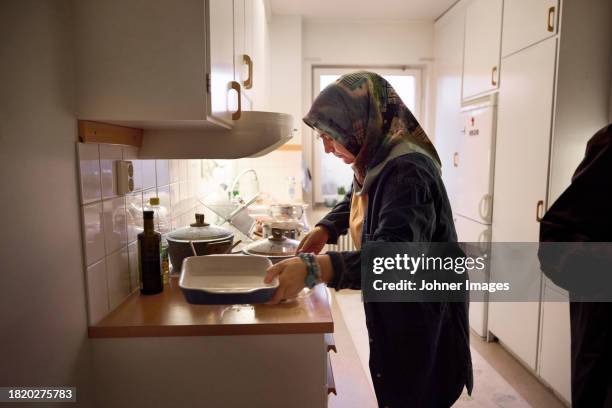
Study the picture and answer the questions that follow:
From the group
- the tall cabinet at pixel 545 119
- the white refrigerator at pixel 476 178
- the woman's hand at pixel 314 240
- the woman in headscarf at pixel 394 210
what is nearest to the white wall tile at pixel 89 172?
the woman in headscarf at pixel 394 210

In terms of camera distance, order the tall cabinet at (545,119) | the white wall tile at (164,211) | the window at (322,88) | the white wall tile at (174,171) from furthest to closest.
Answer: the window at (322,88) < the tall cabinet at (545,119) < the white wall tile at (174,171) < the white wall tile at (164,211)

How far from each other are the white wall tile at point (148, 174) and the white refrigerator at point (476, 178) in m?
1.88

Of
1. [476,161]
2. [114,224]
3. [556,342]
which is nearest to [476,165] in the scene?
[476,161]

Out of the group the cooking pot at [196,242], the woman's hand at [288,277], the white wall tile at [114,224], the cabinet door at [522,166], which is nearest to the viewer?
the woman's hand at [288,277]

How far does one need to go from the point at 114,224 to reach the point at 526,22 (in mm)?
2120

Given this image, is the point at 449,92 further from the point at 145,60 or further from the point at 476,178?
the point at 145,60

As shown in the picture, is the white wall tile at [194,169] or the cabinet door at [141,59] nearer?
the cabinet door at [141,59]

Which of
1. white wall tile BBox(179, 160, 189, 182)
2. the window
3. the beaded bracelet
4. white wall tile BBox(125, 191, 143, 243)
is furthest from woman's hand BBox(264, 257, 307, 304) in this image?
the window

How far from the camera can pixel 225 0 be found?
3.70ft

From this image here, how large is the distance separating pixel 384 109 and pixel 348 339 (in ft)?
6.22

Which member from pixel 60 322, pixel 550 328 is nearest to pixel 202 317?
pixel 60 322

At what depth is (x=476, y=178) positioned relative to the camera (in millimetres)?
2490

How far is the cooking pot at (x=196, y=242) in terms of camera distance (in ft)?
4.12

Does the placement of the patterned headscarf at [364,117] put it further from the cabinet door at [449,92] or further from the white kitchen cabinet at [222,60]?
the cabinet door at [449,92]
